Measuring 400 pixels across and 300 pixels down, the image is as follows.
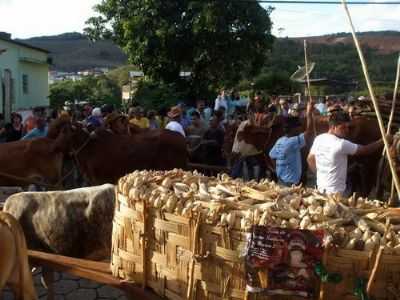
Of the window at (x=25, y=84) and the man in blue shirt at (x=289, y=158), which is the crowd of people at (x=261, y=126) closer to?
the man in blue shirt at (x=289, y=158)

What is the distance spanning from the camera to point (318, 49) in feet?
186

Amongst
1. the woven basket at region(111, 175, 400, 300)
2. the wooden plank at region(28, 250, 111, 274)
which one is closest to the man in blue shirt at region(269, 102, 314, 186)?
the wooden plank at region(28, 250, 111, 274)

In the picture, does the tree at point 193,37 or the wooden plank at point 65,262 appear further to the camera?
the tree at point 193,37

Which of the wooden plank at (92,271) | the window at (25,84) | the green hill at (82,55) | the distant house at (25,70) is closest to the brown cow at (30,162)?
the wooden plank at (92,271)

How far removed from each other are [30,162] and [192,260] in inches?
218

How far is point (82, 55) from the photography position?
2451 inches

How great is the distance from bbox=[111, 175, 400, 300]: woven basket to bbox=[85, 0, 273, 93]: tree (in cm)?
1665

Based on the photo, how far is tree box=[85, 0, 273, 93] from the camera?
64.6 ft

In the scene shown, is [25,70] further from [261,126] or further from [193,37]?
[261,126]

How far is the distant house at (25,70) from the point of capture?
94.0 feet

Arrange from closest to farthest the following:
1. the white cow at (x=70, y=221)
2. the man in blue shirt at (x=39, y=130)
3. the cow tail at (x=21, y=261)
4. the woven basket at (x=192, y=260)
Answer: the woven basket at (x=192, y=260) → the cow tail at (x=21, y=261) → the white cow at (x=70, y=221) → the man in blue shirt at (x=39, y=130)

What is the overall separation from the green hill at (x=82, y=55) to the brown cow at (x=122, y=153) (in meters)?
49.4

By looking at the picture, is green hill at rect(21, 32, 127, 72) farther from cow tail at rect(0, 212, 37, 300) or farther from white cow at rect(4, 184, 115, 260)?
cow tail at rect(0, 212, 37, 300)

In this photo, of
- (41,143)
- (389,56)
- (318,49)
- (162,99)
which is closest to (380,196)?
(41,143)
